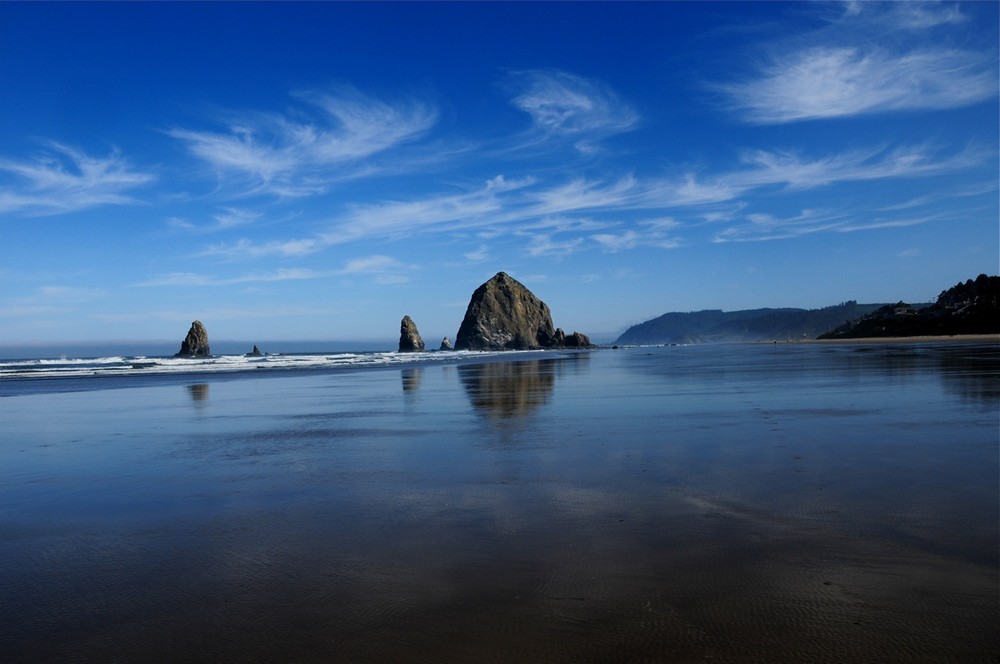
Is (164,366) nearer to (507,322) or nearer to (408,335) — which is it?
(408,335)

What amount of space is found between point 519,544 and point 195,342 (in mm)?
107604

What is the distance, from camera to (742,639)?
3.50 metres

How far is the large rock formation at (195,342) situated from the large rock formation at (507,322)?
2748 inches

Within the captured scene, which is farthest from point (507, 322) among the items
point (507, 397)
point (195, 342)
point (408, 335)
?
point (507, 397)

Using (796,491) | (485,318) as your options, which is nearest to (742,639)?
(796,491)

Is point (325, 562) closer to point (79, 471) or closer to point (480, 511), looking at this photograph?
point (480, 511)

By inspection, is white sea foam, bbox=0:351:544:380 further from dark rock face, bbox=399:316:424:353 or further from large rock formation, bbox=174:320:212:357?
dark rock face, bbox=399:316:424:353

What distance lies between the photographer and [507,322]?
542 ft

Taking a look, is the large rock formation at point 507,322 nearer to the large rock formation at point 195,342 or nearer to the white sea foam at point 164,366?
the large rock formation at point 195,342

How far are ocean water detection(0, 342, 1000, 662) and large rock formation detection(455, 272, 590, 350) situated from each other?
145584mm

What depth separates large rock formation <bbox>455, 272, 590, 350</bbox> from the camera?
159125 millimetres

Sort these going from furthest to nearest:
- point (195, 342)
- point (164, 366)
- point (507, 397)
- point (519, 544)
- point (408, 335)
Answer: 1. point (408, 335)
2. point (195, 342)
3. point (164, 366)
4. point (507, 397)
5. point (519, 544)

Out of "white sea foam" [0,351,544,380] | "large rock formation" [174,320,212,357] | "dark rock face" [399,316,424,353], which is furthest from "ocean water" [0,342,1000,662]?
"dark rock face" [399,316,424,353]

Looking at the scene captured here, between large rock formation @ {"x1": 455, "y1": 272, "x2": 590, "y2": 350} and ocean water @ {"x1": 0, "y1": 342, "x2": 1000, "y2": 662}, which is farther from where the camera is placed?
large rock formation @ {"x1": 455, "y1": 272, "x2": 590, "y2": 350}
